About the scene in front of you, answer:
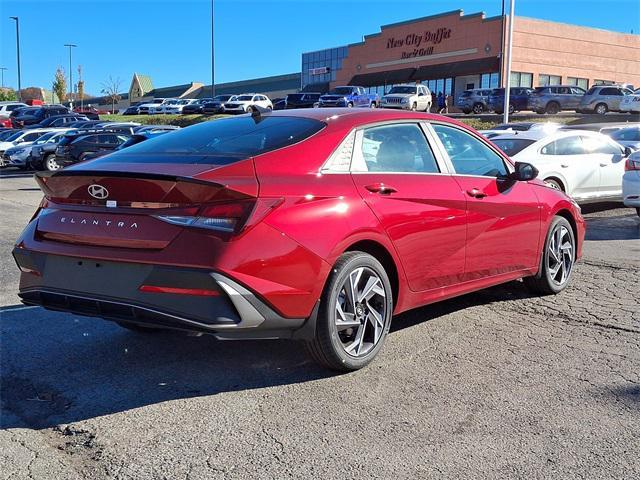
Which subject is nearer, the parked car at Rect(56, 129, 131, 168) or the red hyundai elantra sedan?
the red hyundai elantra sedan

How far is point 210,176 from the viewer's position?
3.58 m

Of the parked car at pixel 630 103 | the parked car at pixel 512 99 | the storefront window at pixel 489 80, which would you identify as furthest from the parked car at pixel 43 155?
the storefront window at pixel 489 80

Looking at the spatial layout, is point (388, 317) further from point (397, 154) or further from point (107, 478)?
point (107, 478)

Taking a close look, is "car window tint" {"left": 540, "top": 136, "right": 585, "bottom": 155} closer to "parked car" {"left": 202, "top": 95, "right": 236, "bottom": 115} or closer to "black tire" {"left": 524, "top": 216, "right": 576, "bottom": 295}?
"black tire" {"left": 524, "top": 216, "right": 576, "bottom": 295}

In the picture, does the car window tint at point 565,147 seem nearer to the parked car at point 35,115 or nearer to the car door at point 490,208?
the car door at point 490,208

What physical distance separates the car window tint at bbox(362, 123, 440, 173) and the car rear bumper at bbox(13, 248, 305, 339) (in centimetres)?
132

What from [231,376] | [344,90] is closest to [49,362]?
[231,376]

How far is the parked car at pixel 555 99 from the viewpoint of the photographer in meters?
38.5

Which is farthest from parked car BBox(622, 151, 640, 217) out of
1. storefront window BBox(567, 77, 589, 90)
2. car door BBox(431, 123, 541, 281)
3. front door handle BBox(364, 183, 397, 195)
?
storefront window BBox(567, 77, 589, 90)

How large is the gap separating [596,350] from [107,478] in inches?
132

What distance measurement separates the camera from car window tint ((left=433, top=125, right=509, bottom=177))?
512cm

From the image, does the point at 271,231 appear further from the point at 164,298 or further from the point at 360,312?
the point at 360,312

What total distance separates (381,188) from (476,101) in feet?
125

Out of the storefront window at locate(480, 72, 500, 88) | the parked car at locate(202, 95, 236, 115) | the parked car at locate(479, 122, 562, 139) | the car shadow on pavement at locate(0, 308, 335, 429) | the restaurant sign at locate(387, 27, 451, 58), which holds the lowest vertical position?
the car shadow on pavement at locate(0, 308, 335, 429)
